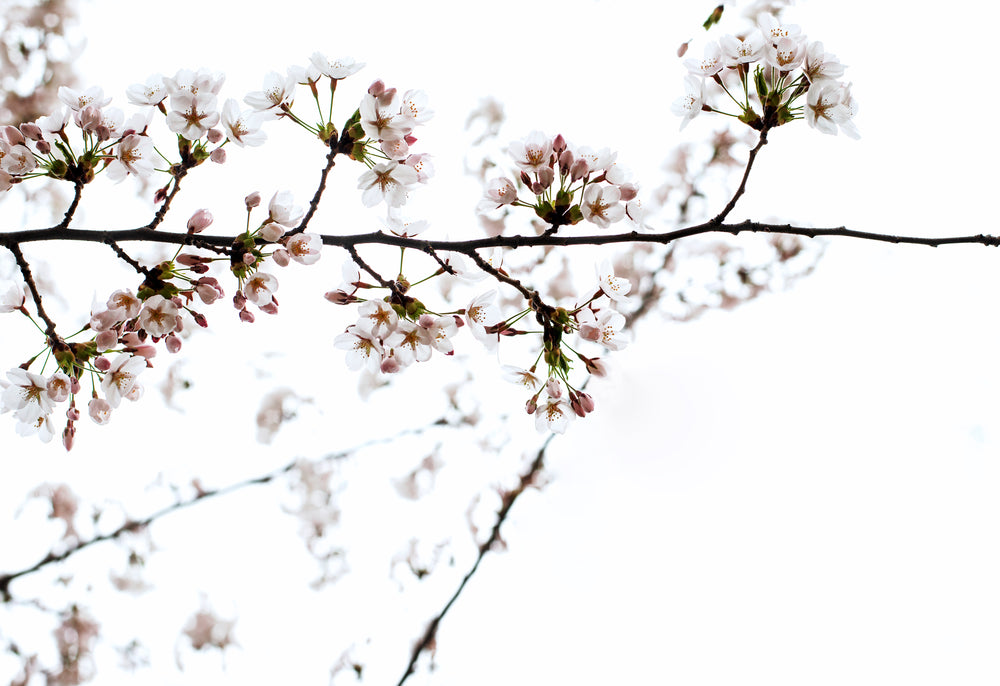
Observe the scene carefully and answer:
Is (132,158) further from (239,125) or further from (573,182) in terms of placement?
(573,182)

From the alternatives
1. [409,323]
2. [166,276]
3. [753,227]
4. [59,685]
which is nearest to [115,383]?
[166,276]

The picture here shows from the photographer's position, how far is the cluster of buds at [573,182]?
2.53 ft

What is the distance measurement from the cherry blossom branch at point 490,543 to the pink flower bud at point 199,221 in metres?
0.78

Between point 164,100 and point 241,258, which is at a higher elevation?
point 164,100

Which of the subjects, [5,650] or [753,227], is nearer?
[753,227]

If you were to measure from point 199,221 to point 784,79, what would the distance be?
74 centimetres

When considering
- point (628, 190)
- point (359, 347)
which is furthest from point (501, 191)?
point (359, 347)

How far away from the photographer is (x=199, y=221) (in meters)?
0.74

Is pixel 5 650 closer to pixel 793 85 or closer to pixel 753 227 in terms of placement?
pixel 753 227

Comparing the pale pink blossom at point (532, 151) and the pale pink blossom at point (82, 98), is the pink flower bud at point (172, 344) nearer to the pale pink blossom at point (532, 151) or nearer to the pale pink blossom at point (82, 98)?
the pale pink blossom at point (82, 98)

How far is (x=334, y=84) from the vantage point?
2.49 ft

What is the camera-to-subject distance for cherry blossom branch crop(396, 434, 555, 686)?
1.21 m

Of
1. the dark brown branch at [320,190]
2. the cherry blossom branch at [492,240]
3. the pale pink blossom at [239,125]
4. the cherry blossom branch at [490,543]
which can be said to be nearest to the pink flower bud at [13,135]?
the cherry blossom branch at [492,240]

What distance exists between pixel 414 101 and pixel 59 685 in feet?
5.51
